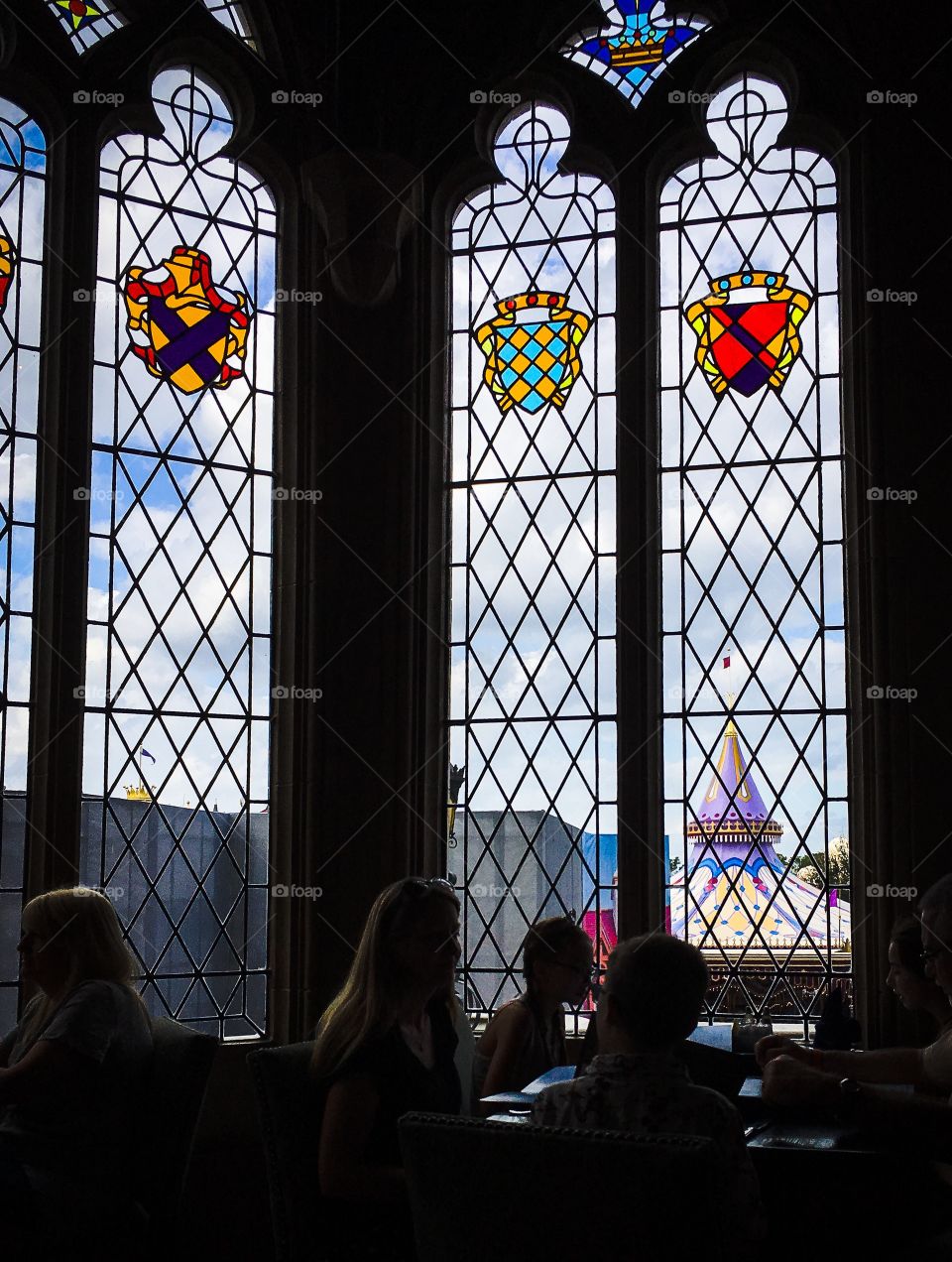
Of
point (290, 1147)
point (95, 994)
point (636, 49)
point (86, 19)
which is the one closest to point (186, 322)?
point (86, 19)

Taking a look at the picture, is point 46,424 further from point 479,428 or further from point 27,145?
point 479,428

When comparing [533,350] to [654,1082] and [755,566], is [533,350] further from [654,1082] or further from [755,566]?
[654,1082]

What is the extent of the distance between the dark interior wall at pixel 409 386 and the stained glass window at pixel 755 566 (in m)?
0.09

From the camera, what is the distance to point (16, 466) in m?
4.16

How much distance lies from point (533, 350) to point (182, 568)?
133 cm

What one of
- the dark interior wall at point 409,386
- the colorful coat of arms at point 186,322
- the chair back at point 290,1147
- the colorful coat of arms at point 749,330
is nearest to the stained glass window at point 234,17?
the dark interior wall at point 409,386

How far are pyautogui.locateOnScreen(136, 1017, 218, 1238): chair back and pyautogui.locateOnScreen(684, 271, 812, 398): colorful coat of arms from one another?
275 cm

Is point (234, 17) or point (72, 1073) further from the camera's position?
point (234, 17)

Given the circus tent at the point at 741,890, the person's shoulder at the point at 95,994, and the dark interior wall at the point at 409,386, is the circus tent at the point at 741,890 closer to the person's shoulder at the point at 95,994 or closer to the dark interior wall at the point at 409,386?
the dark interior wall at the point at 409,386

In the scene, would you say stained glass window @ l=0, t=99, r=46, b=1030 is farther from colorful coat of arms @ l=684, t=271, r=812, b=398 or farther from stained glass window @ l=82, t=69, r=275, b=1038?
colorful coat of arms @ l=684, t=271, r=812, b=398

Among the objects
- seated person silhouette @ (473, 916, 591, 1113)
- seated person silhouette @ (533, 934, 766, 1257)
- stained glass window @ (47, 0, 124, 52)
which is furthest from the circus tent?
stained glass window @ (47, 0, 124, 52)

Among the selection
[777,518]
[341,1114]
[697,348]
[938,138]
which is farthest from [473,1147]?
[938,138]

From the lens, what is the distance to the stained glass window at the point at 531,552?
4402 mm

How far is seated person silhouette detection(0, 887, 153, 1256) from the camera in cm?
245
